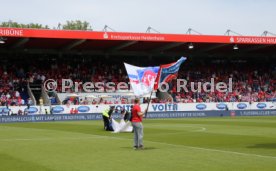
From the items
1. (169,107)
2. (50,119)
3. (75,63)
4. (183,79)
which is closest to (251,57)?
(183,79)

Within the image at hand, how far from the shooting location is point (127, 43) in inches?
2221

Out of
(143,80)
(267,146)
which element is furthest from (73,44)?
(267,146)

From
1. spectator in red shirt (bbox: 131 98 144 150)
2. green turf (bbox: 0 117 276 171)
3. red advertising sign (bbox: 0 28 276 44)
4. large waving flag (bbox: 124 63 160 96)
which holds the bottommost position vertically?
green turf (bbox: 0 117 276 171)

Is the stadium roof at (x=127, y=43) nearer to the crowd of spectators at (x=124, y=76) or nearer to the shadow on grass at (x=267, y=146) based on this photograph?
the crowd of spectators at (x=124, y=76)

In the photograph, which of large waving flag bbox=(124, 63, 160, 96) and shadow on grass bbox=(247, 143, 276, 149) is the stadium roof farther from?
shadow on grass bbox=(247, 143, 276, 149)

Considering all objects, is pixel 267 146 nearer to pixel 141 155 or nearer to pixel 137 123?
pixel 137 123

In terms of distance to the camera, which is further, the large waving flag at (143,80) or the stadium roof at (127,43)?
the stadium roof at (127,43)

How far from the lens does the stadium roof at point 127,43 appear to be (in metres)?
51.3

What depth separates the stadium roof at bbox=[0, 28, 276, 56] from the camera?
2019 inches

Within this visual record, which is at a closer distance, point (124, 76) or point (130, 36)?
point (130, 36)

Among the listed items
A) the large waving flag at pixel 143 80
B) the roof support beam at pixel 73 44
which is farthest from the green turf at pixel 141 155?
the roof support beam at pixel 73 44

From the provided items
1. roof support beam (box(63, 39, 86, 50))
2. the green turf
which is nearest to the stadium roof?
roof support beam (box(63, 39, 86, 50))

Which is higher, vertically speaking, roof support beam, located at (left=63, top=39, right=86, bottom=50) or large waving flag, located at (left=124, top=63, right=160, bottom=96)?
roof support beam, located at (left=63, top=39, right=86, bottom=50)

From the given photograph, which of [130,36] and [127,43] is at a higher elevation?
[130,36]
